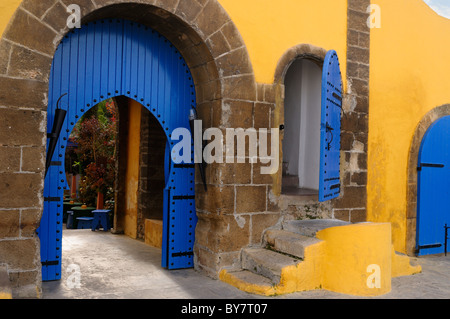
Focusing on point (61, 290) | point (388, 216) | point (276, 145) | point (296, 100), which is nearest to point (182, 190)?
point (276, 145)

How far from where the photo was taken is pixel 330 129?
16.9ft

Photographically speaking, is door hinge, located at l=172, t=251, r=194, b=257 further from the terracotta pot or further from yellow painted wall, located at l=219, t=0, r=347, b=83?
the terracotta pot

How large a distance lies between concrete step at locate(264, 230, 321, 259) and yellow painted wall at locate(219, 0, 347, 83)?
1.83 meters

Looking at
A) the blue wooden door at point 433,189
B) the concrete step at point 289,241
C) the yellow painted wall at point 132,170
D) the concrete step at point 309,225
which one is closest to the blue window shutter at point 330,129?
the concrete step at point 309,225

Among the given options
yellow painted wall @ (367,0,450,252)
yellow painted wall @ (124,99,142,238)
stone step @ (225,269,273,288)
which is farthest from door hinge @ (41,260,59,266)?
yellow painted wall @ (367,0,450,252)

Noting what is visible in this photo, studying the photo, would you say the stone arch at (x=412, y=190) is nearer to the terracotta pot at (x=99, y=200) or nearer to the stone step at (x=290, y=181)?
the stone step at (x=290, y=181)

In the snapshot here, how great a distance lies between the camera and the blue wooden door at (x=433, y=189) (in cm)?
695

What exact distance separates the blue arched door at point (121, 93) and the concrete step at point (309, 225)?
3.88ft

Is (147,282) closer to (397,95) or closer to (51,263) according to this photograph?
(51,263)

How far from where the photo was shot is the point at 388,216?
21.9 ft

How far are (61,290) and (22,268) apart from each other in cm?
57

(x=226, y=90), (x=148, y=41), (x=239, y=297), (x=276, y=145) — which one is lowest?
(x=239, y=297)
